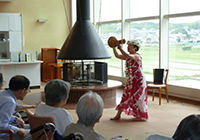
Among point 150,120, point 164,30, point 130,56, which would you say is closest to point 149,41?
point 164,30

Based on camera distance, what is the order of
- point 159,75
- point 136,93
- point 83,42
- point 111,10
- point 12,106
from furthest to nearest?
point 111,10
point 159,75
point 83,42
point 136,93
point 12,106

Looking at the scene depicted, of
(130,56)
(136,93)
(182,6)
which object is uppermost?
(182,6)

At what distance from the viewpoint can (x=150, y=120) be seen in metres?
4.98

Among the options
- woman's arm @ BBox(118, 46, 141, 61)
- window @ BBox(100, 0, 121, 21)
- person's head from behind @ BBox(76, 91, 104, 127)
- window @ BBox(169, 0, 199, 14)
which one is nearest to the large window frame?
window @ BBox(169, 0, 199, 14)

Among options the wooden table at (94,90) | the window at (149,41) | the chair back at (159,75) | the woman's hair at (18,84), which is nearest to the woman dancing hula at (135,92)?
the wooden table at (94,90)

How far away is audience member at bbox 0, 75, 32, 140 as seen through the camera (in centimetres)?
246

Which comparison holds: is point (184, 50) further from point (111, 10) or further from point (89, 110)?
point (89, 110)

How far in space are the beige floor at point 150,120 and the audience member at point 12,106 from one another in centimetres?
175

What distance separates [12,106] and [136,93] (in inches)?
109

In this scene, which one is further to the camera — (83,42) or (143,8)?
(143,8)

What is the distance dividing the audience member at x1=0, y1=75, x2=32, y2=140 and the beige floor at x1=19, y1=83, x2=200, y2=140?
1755 millimetres

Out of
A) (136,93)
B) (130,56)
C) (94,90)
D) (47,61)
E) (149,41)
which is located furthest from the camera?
(47,61)

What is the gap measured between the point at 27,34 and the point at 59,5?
1735 mm

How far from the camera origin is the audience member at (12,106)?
246 centimetres
